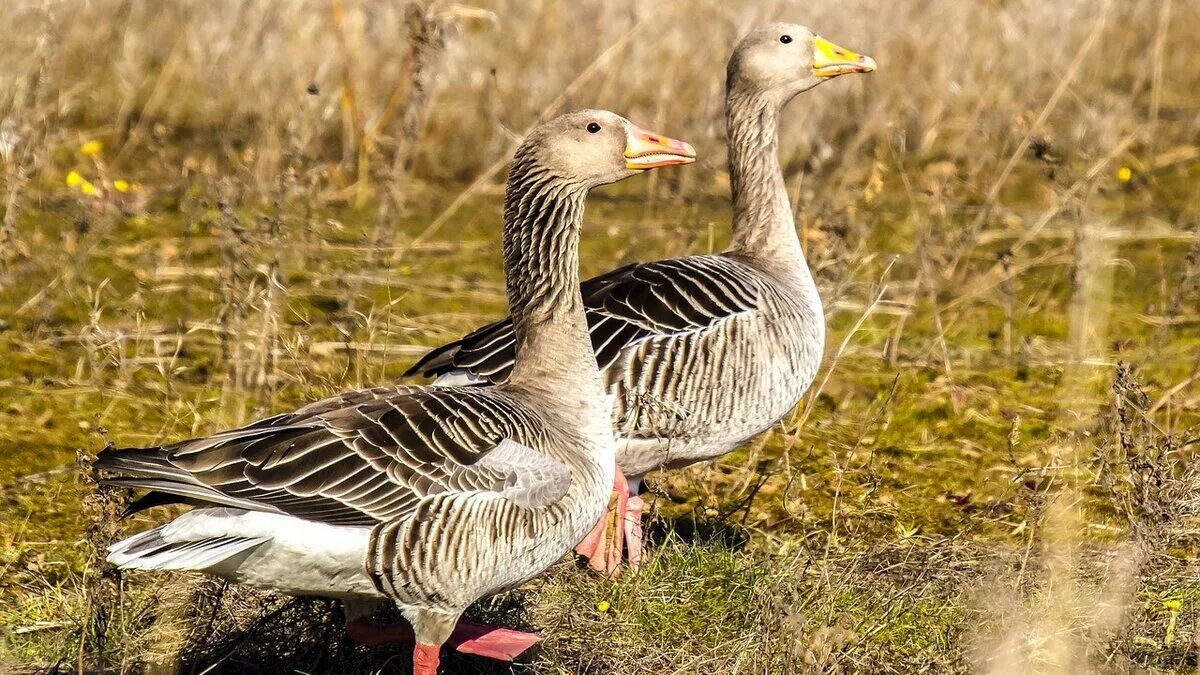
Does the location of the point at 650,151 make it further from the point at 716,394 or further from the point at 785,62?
the point at 785,62

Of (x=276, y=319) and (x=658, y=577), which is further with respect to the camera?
(x=276, y=319)

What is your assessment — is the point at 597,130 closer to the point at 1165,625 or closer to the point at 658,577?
the point at 658,577

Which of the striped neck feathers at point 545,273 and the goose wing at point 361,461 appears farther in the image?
the striped neck feathers at point 545,273

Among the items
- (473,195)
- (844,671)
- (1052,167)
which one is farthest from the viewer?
(473,195)

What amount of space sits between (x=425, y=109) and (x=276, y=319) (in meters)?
4.70

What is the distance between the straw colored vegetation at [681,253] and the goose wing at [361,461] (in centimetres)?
34

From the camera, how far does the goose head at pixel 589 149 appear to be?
5617 mm

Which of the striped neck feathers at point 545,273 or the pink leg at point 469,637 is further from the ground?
the striped neck feathers at point 545,273

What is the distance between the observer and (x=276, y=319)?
6.67m

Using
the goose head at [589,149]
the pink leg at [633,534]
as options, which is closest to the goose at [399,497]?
the goose head at [589,149]

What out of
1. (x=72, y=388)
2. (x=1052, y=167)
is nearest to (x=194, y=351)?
(x=72, y=388)

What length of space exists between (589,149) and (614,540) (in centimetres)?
185

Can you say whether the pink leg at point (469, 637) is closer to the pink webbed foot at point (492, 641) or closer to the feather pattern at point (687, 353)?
the pink webbed foot at point (492, 641)

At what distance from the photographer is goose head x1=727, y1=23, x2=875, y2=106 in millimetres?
7852
